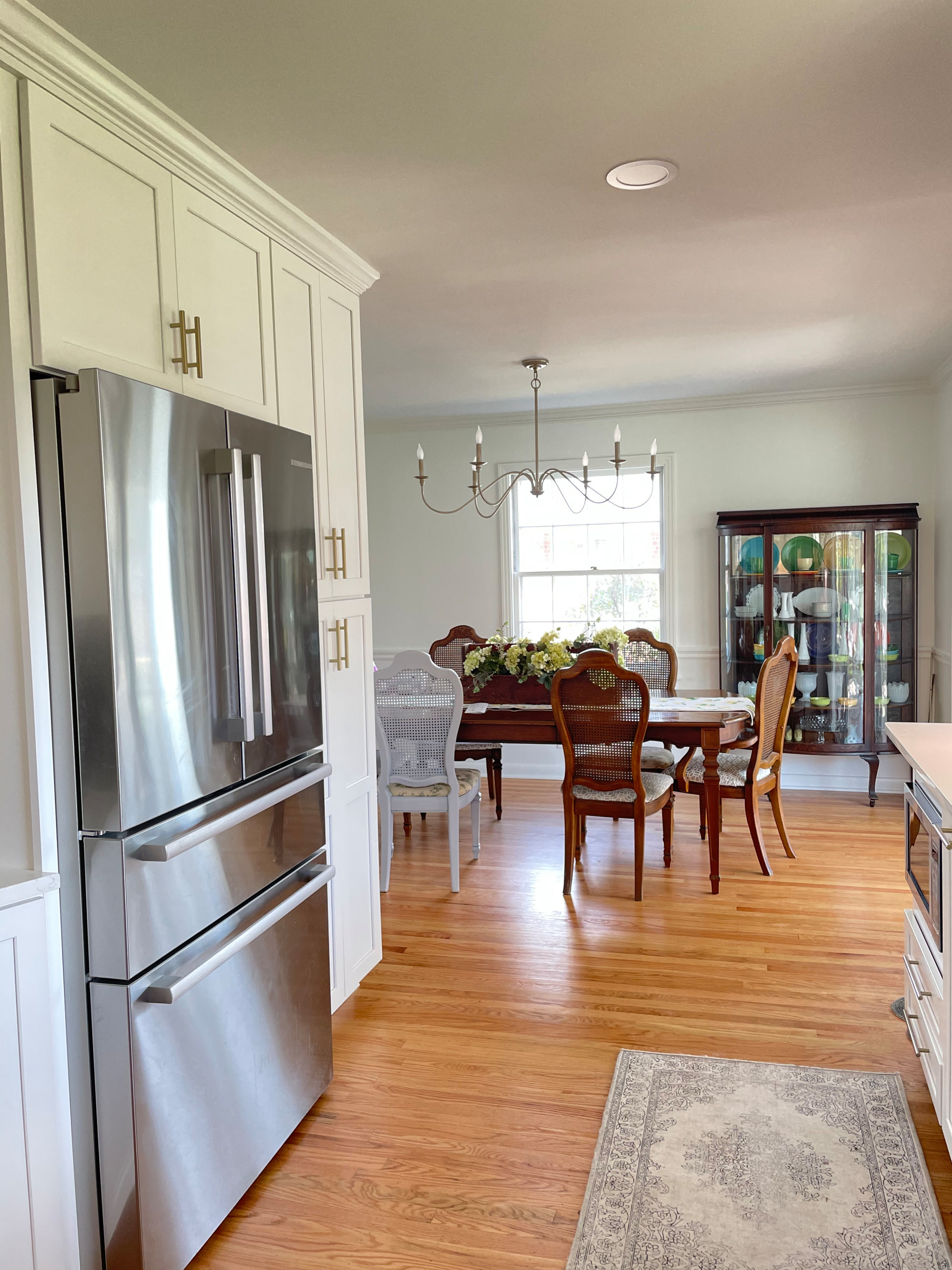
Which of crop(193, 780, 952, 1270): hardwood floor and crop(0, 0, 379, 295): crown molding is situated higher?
crop(0, 0, 379, 295): crown molding

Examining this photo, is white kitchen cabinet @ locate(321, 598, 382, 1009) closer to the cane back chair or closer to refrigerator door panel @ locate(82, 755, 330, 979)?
refrigerator door panel @ locate(82, 755, 330, 979)

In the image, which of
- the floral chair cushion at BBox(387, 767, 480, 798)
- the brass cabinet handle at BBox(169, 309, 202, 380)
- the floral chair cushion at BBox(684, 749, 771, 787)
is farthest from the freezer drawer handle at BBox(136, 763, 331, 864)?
the floral chair cushion at BBox(684, 749, 771, 787)

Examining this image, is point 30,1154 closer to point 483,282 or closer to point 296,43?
point 296,43

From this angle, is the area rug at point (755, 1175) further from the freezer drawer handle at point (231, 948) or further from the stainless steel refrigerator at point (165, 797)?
the freezer drawer handle at point (231, 948)

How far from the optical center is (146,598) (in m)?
1.76

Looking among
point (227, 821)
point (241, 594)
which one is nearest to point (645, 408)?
point (241, 594)

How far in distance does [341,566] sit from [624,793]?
1732mm

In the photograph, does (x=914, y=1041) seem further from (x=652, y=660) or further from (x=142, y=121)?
(x=652, y=660)

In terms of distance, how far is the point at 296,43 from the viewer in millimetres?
1886

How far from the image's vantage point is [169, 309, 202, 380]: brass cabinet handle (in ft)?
6.86

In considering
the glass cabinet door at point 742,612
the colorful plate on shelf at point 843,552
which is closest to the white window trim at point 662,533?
the glass cabinet door at point 742,612

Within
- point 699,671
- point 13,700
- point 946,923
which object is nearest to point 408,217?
point 13,700

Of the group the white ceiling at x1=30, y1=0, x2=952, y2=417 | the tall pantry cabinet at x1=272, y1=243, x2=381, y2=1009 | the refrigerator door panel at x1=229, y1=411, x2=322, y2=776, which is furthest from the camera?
the tall pantry cabinet at x1=272, y1=243, x2=381, y2=1009

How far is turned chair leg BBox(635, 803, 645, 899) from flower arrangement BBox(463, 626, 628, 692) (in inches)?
29.5
